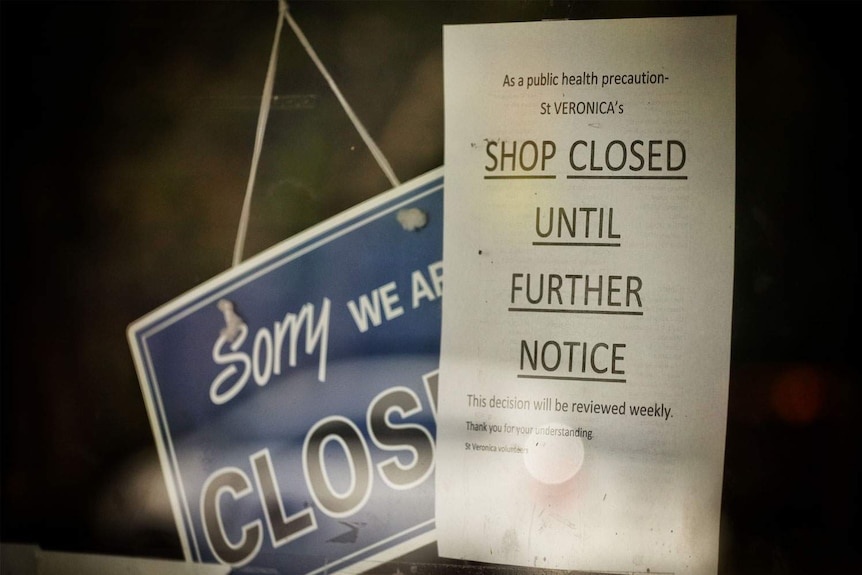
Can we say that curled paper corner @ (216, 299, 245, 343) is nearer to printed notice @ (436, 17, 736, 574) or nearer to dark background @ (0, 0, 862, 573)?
dark background @ (0, 0, 862, 573)

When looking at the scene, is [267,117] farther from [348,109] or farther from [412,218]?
[412,218]

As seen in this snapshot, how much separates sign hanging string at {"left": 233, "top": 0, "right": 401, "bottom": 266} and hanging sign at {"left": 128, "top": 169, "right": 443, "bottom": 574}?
0.05 metres

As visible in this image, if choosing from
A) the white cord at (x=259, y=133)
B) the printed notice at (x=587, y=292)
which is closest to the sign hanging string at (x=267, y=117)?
the white cord at (x=259, y=133)

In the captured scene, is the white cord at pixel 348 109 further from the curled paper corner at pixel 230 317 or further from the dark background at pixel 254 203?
the curled paper corner at pixel 230 317

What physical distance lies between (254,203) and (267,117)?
17 centimetres

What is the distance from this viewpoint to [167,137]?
118cm

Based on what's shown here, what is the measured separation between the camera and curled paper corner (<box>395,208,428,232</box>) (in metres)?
1.12

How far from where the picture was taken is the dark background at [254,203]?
3.46 feet

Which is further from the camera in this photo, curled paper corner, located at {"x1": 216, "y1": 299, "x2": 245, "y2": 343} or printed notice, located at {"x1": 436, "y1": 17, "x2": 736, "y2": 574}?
curled paper corner, located at {"x1": 216, "y1": 299, "x2": 245, "y2": 343}

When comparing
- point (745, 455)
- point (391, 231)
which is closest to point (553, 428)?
point (745, 455)

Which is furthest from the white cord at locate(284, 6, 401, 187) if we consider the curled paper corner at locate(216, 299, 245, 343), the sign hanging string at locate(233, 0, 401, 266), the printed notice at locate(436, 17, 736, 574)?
the curled paper corner at locate(216, 299, 245, 343)

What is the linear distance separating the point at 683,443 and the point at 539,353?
1.01 ft

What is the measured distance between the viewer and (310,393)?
1155 millimetres

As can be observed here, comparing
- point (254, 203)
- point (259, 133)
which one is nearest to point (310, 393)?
point (254, 203)
